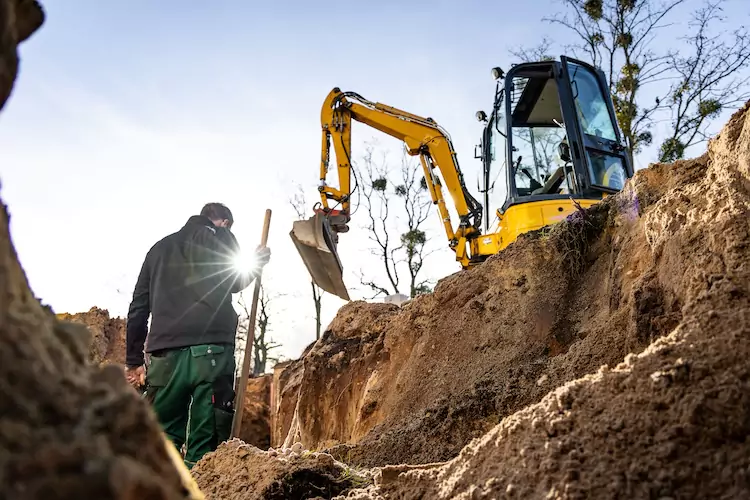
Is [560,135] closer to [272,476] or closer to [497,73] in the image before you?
[497,73]

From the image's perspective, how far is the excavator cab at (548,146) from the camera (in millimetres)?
7176

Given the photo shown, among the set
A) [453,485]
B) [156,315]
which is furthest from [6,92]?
[156,315]

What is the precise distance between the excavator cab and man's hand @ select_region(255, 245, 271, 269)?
3.12 meters

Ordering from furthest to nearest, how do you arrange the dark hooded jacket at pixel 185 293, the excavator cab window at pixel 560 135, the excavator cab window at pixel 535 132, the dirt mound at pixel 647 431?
the excavator cab window at pixel 535 132
the excavator cab window at pixel 560 135
the dark hooded jacket at pixel 185 293
the dirt mound at pixel 647 431

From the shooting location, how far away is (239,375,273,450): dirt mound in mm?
12498

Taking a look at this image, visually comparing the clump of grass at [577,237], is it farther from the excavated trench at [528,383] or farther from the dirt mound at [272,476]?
the dirt mound at [272,476]

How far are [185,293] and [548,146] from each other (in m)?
5.54

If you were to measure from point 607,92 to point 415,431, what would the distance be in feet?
21.0

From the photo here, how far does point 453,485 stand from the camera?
1.86m

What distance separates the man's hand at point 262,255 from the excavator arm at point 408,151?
8.05ft

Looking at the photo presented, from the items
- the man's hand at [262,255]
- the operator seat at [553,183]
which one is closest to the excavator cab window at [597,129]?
the operator seat at [553,183]

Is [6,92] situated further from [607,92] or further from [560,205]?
[607,92]

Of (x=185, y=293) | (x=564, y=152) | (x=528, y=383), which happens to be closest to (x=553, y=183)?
(x=564, y=152)

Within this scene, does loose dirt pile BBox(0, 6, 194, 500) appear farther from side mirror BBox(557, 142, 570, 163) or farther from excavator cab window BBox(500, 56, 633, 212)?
side mirror BBox(557, 142, 570, 163)
